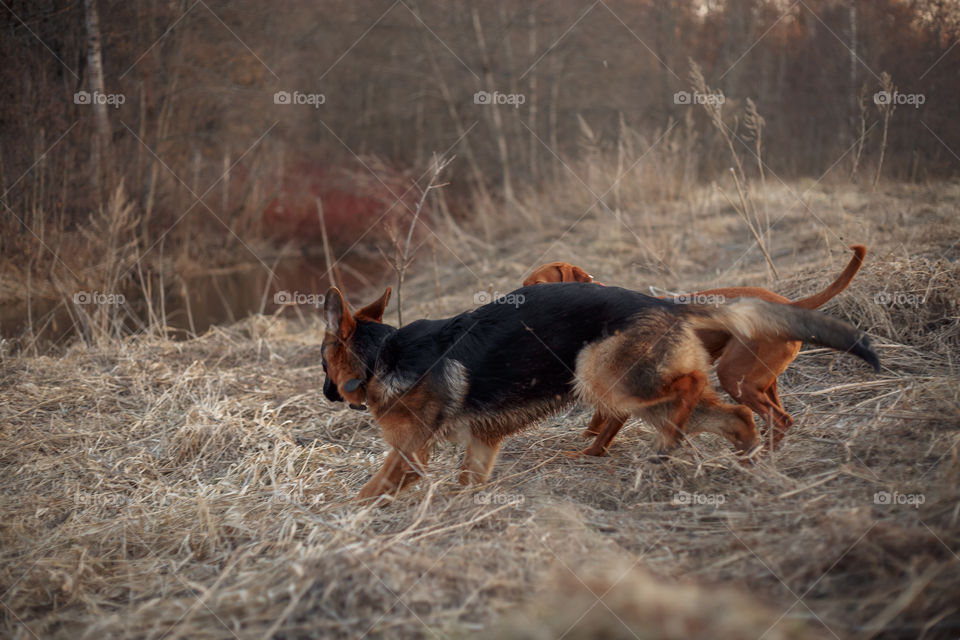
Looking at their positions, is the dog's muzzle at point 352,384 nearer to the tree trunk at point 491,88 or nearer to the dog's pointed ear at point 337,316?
the dog's pointed ear at point 337,316

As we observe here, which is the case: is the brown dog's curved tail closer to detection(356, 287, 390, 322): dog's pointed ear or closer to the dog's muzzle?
detection(356, 287, 390, 322): dog's pointed ear

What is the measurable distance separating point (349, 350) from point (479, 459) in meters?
1.01

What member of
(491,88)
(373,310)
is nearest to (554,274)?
(373,310)

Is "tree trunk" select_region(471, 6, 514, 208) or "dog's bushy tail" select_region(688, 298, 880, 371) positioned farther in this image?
"tree trunk" select_region(471, 6, 514, 208)

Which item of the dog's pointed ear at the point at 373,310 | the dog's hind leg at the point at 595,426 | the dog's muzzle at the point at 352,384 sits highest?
the dog's pointed ear at the point at 373,310

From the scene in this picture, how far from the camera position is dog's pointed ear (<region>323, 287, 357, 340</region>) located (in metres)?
3.71

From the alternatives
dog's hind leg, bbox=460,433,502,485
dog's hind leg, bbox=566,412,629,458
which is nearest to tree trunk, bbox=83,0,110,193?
dog's hind leg, bbox=460,433,502,485

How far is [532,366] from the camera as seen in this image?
3.63 metres

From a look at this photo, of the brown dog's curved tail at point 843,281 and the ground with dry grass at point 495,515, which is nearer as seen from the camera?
the ground with dry grass at point 495,515

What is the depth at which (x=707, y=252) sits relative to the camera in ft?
32.5

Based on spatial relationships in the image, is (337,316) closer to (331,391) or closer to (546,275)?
(331,391)

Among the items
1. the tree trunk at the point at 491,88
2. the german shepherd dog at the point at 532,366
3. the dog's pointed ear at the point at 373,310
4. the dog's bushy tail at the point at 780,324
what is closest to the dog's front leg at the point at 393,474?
→ the german shepherd dog at the point at 532,366

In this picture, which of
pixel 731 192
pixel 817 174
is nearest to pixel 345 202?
pixel 731 192

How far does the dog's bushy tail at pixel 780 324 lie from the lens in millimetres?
3234
